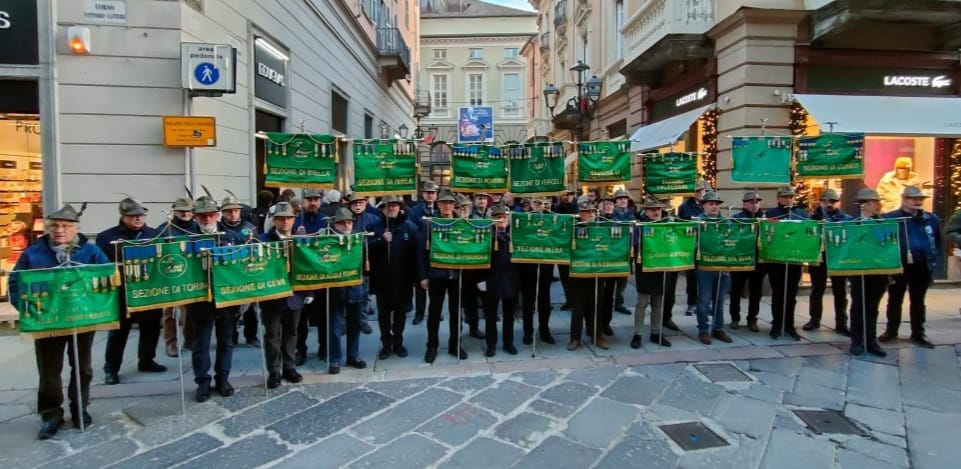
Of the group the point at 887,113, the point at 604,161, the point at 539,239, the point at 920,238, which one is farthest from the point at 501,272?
the point at 887,113

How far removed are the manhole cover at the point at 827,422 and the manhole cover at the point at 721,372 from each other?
0.88 meters

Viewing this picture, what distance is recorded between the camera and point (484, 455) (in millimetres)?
4172

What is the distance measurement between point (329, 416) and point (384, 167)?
3.20 m

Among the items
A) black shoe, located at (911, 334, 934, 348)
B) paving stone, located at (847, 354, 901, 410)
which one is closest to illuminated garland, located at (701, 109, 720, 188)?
black shoe, located at (911, 334, 934, 348)

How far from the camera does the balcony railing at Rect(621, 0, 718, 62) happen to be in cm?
1099

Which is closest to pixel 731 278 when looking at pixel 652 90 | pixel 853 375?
pixel 853 375

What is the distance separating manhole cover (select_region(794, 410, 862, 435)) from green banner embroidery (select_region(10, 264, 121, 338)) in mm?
6052

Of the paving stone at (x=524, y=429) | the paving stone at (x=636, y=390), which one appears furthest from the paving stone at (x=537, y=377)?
the paving stone at (x=524, y=429)

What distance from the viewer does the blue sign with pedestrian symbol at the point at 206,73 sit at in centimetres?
775

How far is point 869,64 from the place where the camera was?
10.1 m

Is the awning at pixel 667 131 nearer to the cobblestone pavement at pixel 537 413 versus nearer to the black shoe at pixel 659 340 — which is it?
the black shoe at pixel 659 340

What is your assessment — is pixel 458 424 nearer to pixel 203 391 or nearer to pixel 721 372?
pixel 203 391

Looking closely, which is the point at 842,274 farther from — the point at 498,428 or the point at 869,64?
the point at 869,64

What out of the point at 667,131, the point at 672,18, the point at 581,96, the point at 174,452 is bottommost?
the point at 174,452
